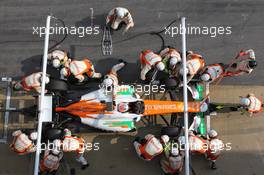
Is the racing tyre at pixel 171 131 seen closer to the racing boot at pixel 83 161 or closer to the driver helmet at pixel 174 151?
the driver helmet at pixel 174 151

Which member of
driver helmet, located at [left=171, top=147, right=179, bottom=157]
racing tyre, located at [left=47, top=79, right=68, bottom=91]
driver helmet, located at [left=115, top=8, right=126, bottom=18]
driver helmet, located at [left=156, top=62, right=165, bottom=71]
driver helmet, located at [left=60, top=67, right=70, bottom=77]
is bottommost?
driver helmet, located at [left=171, top=147, right=179, bottom=157]

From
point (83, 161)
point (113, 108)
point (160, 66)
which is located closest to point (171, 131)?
point (113, 108)

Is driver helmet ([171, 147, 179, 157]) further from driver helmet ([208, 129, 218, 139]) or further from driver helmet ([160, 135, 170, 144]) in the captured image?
driver helmet ([208, 129, 218, 139])

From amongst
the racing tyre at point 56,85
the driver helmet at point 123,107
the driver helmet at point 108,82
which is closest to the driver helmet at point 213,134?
the driver helmet at point 123,107

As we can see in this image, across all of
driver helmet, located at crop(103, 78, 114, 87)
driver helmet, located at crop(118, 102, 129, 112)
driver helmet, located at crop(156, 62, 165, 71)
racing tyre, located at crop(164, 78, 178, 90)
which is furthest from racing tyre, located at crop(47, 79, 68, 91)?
racing tyre, located at crop(164, 78, 178, 90)

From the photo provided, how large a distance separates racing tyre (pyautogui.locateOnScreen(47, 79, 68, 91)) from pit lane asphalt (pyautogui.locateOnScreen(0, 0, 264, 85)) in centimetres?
139

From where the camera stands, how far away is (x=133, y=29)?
10.8 meters

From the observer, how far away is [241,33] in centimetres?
1083

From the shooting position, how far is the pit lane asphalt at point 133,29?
10492 millimetres

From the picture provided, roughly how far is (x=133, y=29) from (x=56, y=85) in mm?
3109

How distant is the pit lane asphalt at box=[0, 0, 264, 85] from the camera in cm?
1049

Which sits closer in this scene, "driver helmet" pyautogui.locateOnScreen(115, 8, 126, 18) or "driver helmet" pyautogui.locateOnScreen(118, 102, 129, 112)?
"driver helmet" pyautogui.locateOnScreen(118, 102, 129, 112)

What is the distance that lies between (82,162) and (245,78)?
550 centimetres
